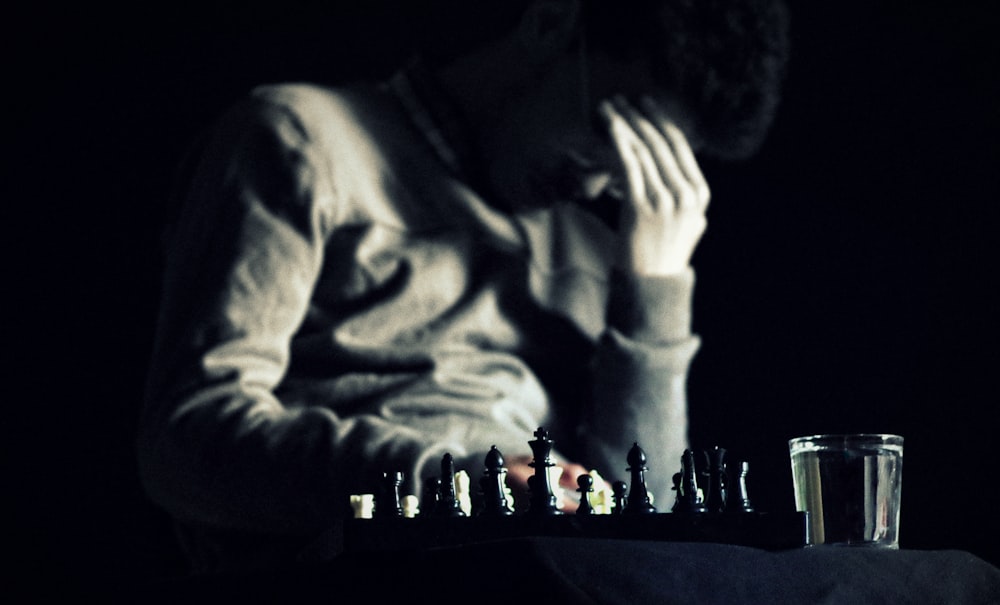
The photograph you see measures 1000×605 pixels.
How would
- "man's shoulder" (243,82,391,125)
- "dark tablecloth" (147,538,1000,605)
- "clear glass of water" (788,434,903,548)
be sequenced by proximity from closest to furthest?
"dark tablecloth" (147,538,1000,605) → "clear glass of water" (788,434,903,548) → "man's shoulder" (243,82,391,125)

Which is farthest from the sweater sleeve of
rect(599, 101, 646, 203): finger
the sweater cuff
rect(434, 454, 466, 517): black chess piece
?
rect(434, 454, 466, 517): black chess piece

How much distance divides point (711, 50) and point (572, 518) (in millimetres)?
1058

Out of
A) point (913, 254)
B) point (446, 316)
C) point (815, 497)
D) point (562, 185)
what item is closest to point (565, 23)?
point (562, 185)

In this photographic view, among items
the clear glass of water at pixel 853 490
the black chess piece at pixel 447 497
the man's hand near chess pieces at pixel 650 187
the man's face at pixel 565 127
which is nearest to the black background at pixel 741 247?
the man's hand near chess pieces at pixel 650 187

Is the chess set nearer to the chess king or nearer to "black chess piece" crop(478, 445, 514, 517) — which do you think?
"black chess piece" crop(478, 445, 514, 517)

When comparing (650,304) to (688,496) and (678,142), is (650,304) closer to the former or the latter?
(678,142)

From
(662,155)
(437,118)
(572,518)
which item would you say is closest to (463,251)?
(437,118)

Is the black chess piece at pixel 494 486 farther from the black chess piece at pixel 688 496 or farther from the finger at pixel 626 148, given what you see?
the finger at pixel 626 148

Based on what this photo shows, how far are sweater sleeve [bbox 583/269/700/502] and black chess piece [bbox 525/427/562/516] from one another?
2.59 ft

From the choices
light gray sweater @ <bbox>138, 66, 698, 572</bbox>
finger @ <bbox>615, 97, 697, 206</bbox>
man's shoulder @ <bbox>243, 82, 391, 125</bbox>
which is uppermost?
man's shoulder @ <bbox>243, 82, 391, 125</bbox>

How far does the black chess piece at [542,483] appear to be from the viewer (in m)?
0.79

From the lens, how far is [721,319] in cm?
210

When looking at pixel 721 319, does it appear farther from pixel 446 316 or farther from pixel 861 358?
pixel 446 316

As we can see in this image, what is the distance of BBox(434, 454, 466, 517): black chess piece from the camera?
81 cm
